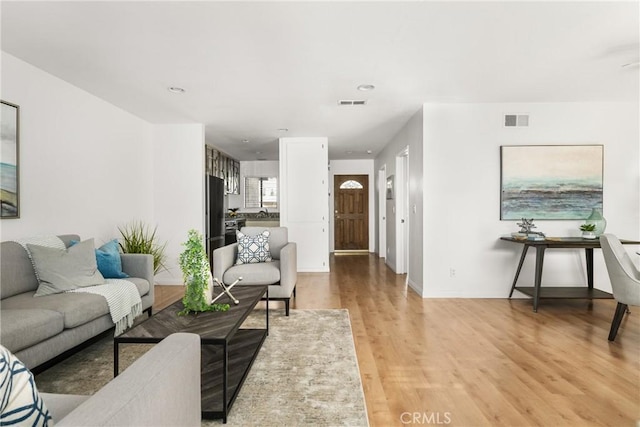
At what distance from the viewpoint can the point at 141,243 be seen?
436 centimetres

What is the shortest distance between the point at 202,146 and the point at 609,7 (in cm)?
486

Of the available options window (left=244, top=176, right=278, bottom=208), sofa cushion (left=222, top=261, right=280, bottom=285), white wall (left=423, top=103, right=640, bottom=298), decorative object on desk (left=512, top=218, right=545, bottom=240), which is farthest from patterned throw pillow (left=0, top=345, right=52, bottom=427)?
window (left=244, top=176, right=278, bottom=208)

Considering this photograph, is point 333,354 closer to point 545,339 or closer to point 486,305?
point 545,339

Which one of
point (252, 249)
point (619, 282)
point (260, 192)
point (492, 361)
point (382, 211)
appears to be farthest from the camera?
point (260, 192)

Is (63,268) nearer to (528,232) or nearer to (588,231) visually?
(528,232)

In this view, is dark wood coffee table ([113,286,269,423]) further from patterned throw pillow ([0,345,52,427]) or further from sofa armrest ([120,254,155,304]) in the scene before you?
sofa armrest ([120,254,155,304])

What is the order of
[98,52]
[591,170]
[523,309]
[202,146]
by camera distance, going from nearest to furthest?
[98,52] → [523,309] → [591,170] → [202,146]

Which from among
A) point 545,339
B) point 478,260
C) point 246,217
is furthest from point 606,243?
point 246,217

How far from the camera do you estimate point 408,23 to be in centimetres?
246

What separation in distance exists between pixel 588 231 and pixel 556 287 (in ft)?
2.58

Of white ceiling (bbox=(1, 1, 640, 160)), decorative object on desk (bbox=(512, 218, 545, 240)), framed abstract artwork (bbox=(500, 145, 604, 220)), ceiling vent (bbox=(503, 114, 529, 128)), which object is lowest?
decorative object on desk (bbox=(512, 218, 545, 240))

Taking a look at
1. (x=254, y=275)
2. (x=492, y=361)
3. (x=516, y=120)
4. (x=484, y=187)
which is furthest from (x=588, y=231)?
(x=254, y=275)

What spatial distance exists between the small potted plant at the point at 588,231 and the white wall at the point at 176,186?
512cm

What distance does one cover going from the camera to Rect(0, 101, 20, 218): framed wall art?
2824mm
